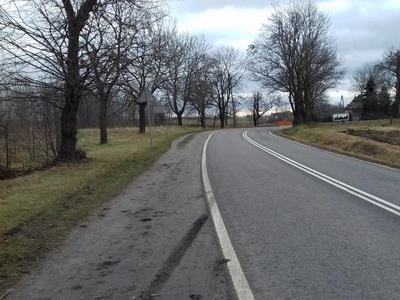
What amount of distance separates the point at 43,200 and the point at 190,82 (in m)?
59.5

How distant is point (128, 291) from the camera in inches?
195

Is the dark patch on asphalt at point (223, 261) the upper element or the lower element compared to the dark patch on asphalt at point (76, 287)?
upper

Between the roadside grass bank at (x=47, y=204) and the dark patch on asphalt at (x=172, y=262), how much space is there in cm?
162

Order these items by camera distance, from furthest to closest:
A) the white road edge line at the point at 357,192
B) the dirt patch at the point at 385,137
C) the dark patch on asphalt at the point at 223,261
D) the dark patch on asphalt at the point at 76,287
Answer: the dirt patch at the point at 385,137 → the white road edge line at the point at 357,192 → the dark patch on asphalt at the point at 223,261 → the dark patch on asphalt at the point at 76,287

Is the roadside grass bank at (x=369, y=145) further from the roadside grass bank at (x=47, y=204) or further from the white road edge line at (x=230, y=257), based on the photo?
the white road edge line at (x=230, y=257)

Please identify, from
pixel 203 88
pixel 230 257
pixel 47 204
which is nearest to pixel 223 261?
pixel 230 257

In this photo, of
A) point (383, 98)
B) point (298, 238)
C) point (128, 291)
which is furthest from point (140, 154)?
point (383, 98)

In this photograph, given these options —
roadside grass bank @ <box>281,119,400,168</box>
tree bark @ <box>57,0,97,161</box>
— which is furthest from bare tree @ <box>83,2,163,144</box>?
roadside grass bank @ <box>281,119,400,168</box>

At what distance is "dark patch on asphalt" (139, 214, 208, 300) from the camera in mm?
4939

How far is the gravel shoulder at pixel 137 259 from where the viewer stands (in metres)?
4.98

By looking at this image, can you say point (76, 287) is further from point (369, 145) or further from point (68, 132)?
point (369, 145)

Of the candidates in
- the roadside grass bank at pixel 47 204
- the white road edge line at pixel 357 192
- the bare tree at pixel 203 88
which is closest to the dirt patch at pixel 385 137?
the white road edge line at pixel 357 192

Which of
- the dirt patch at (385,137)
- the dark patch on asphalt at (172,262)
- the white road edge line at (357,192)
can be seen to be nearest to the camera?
the dark patch on asphalt at (172,262)

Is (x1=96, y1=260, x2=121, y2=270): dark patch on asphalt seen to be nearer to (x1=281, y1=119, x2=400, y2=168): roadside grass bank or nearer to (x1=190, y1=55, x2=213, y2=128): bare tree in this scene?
(x1=281, y1=119, x2=400, y2=168): roadside grass bank
